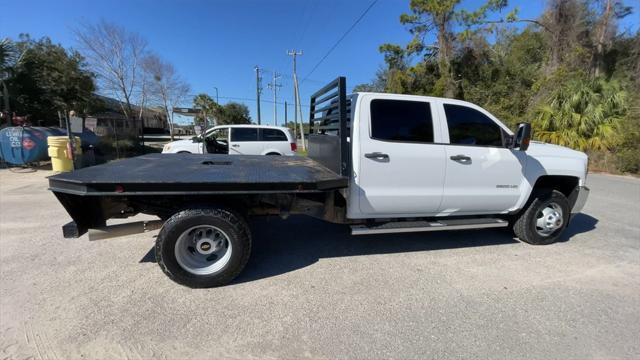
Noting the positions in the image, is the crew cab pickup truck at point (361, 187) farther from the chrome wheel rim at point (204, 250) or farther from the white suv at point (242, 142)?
the white suv at point (242, 142)

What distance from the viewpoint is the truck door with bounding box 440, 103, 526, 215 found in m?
3.75

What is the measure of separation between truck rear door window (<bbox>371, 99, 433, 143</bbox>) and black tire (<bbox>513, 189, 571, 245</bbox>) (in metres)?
1.94

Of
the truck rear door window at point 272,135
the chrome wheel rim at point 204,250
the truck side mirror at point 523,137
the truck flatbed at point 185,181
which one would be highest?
the truck rear door window at point 272,135

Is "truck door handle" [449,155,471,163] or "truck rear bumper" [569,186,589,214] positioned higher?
"truck door handle" [449,155,471,163]

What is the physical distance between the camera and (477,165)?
379cm

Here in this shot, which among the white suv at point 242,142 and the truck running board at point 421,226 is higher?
the white suv at point 242,142

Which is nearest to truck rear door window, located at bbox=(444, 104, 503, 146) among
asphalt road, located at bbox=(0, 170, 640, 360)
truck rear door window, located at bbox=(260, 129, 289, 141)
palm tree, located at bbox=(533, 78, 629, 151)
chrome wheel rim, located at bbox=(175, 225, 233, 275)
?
asphalt road, located at bbox=(0, 170, 640, 360)

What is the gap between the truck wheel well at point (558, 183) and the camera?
4.39 m

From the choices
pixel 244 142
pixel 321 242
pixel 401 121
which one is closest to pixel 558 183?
pixel 401 121

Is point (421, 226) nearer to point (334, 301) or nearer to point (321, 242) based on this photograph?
point (321, 242)

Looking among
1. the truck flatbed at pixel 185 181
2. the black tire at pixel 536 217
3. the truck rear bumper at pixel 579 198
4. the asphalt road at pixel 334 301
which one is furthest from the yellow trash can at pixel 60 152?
the truck rear bumper at pixel 579 198

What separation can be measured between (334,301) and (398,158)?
1741 mm

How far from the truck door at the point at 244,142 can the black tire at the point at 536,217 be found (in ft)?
25.5

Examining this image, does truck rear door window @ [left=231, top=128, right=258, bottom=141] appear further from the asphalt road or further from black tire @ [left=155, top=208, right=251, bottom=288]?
black tire @ [left=155, top=208, right=251, bottom=288]
